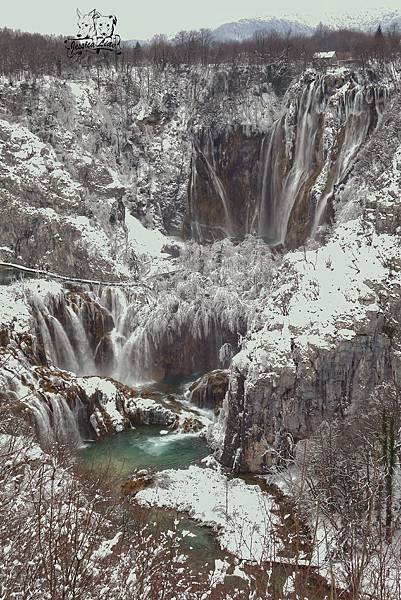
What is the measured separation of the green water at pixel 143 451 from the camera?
2284 centimetres

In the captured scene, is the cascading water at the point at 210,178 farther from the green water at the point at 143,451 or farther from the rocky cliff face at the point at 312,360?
the green water at the point at 143,451

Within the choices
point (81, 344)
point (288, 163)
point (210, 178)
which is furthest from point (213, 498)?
point (210, 178)

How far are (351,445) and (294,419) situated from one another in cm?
319

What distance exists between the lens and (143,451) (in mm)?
24297

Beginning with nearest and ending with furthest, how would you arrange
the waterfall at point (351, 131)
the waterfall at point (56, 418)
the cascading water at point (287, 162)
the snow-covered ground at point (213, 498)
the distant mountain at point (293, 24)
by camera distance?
the snow-covered ground at point (213, 498)
the waterfall at point (56, 418)
the waterfall at point (351, 131)
the cascading water at point (287, 162)
the distant mountain at point (293, 24)

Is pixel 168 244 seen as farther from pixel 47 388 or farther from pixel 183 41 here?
pixel 183 41

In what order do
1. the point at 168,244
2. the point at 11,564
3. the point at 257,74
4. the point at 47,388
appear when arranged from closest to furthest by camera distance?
the point at 11,564, the point at 47,388, the point at 168,244, the point at 257,74

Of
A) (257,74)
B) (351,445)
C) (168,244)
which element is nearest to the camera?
(351,445)

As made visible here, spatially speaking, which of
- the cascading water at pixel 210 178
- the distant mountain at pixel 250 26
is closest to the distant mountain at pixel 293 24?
the distant mountain at pixel 250 26

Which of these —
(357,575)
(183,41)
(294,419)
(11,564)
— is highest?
(183,41)

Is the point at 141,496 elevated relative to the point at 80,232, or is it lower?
lower

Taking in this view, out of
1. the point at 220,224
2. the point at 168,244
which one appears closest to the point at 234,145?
the point at 220,224

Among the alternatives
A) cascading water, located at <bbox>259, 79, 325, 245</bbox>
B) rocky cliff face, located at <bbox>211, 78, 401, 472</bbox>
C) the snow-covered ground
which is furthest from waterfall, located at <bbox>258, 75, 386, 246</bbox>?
the snow-covered ground

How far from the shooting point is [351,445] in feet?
61.2
